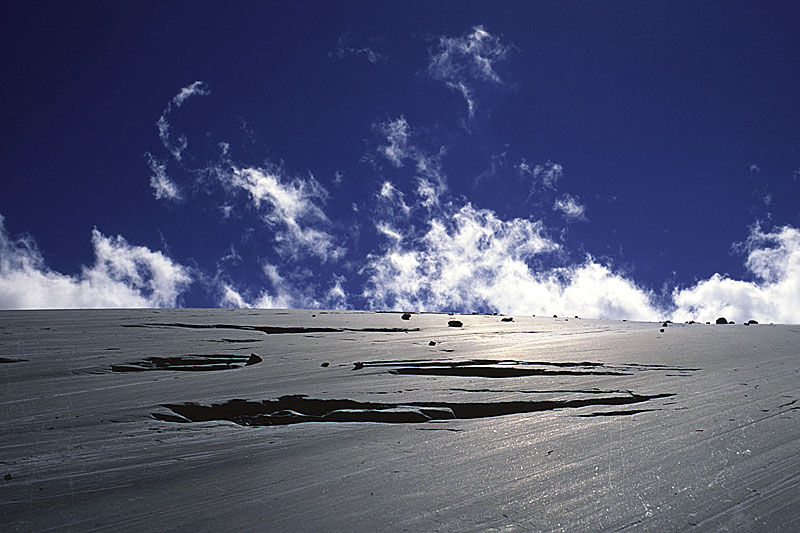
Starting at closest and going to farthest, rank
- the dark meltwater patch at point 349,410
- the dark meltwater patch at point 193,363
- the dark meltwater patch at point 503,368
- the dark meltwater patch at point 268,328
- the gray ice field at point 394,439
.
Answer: the gray ice field at point 394,439
the dark meltwater patch at point 349,410
the dark meltwater patch at point 503,368
the dark meltwater patch at point 193,363
the dark meltwater patch at point 268,328

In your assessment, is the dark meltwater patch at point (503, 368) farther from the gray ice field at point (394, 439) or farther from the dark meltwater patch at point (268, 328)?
the dark meltwater patch at point (268, 328)

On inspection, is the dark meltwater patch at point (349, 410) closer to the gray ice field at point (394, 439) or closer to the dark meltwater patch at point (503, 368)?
the gray ice field at point (394, 439)

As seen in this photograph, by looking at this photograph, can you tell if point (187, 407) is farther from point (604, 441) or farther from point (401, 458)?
point (604, 441)

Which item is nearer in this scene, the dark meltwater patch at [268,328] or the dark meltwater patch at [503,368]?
the dark meltwater patch at [503,368]

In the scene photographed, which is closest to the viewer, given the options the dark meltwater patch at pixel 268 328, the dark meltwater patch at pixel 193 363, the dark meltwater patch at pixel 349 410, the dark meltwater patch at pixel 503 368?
the dark meltwater patch at pixel 349 410

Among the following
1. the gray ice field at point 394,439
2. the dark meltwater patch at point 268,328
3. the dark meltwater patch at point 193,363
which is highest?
the dark meltwater patch at point 268,328

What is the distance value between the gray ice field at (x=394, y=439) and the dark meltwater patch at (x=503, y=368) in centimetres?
2

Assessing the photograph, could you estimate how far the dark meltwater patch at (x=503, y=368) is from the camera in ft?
10.8

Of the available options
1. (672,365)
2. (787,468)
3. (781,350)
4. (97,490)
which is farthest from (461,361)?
(781,350)

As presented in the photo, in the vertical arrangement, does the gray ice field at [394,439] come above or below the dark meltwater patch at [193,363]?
below

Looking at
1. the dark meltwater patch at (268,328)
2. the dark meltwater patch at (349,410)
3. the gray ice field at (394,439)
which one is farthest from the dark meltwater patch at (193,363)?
the dark meltwater patch at (268,328)

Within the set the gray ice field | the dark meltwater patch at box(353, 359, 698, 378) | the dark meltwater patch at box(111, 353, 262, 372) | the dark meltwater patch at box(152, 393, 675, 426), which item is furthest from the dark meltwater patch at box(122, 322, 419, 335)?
the dark meltwater patch at box(152, 393, 675, 426)

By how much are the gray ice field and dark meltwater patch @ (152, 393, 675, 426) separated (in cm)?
1

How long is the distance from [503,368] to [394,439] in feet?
4.60
